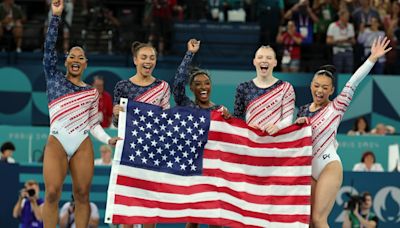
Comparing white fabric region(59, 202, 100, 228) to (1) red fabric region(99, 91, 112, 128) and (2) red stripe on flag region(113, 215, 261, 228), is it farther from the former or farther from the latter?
(2) red stripe on flag region(113, 215, 261, 228)

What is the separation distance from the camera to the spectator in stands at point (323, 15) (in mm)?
21406

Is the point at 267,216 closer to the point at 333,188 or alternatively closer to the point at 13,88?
the point at 333,188

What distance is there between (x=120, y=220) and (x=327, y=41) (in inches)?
319

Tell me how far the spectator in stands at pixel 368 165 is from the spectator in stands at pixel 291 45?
216 centimetres

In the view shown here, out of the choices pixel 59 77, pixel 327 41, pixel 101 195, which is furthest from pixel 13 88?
pixel 59 77

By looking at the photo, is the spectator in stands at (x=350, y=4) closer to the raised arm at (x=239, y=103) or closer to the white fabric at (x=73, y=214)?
the white fabric at (x=73, y=214)

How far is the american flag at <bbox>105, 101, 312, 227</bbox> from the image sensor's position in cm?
1389

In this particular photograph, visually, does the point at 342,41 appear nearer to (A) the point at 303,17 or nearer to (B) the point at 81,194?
(A) the point at 303,17

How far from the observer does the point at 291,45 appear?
20734 millimetres

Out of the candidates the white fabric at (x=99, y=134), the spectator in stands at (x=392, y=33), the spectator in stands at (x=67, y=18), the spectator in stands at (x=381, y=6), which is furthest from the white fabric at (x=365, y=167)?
the white fabric at (x=99, y=134)

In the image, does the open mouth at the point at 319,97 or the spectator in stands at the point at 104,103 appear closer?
the open mouth at the point at 319,97

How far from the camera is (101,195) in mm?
18734

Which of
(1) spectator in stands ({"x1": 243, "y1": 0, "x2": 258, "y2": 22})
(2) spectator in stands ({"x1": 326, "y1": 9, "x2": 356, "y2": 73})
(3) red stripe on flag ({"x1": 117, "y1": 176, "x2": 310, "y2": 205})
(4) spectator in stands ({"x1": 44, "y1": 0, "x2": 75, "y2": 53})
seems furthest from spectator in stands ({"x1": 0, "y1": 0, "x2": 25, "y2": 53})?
(3) red stripe on flag ({"x1": 117, "y1": 176, "x2": 310, "y2": 205})

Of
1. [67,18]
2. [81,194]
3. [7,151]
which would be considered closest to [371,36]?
[67,18]
